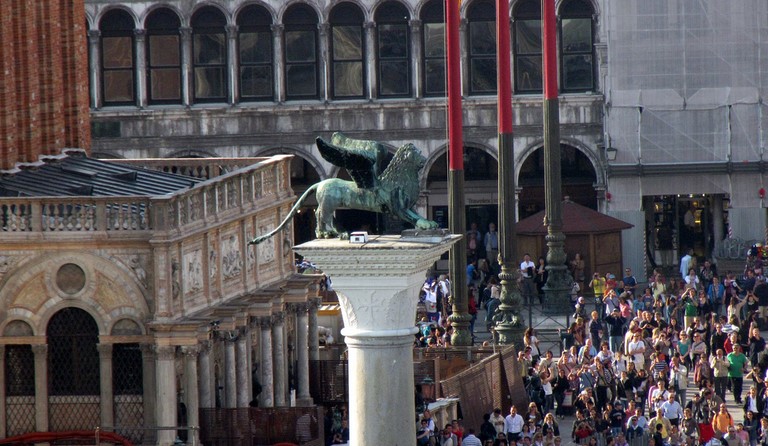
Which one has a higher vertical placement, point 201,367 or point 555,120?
point 555,120

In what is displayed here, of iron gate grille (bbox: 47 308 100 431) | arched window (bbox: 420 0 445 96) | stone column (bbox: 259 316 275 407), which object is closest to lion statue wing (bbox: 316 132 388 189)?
iron gate grille (bbox: 47 308 100 431)

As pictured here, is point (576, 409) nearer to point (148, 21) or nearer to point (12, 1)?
point (12, 1)

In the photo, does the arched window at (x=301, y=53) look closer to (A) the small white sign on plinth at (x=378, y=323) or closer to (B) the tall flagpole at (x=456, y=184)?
(B) the tall flagpole at (x=456, y=184)

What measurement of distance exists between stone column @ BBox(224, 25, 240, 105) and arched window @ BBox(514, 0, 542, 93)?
25.4 feet

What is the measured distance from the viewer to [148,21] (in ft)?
197

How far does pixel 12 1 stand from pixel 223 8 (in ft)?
79.4

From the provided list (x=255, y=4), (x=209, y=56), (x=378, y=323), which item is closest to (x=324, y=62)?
(x=255, y=4)

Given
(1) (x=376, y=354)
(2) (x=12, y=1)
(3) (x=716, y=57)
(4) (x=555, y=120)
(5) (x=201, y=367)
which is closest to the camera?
(1) (x=376, y=354)

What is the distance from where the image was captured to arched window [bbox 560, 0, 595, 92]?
59.2 m

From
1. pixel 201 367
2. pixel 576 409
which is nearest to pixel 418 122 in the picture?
pixel 576 409

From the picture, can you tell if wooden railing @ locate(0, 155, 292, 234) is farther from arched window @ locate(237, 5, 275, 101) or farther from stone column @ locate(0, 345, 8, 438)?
arched window @ locate(237, 5, 275, 101)

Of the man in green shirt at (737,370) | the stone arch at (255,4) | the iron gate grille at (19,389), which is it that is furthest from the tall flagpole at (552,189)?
the iron gate grille at (19,389)

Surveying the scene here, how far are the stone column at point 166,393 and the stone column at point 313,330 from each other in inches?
299

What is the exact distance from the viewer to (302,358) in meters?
37.0
